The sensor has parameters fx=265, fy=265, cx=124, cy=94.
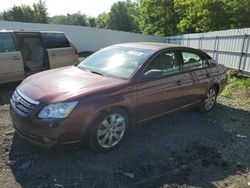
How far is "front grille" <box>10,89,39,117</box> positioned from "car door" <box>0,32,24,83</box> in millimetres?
3430

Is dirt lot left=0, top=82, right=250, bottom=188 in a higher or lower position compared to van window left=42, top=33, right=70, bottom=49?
lower

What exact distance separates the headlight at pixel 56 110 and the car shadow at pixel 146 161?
0.48m

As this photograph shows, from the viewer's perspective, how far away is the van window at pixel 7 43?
702cm

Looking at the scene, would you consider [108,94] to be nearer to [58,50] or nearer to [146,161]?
[146,161]

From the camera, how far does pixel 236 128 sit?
5.57 metres

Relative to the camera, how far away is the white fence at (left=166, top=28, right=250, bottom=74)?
10141 millimetres

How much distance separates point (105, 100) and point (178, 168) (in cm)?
146

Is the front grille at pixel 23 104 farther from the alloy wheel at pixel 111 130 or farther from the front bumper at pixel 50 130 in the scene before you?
the alloy wheel at pixel 111 130

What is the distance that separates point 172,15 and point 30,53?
931 inches

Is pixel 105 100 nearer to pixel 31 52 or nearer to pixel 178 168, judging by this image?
pixel 178 168

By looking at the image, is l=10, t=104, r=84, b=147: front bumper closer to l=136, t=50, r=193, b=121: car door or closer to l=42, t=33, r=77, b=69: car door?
l=136, t=50, r=193, b=121: car door

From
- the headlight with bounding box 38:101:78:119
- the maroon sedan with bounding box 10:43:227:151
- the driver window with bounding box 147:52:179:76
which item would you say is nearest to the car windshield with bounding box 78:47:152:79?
the maroon sedan with bounding box 10:43:227:151

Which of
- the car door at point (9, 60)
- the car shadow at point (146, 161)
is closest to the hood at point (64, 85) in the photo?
the car shadow at point (146, 161)

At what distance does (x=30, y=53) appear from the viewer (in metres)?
8.68
